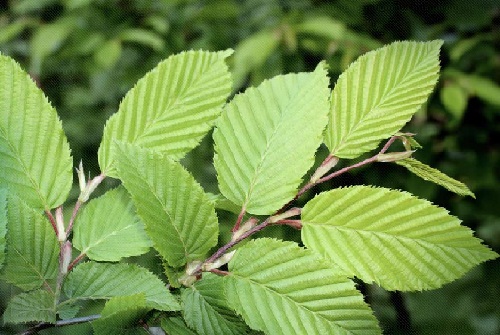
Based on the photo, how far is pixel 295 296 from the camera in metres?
0.28

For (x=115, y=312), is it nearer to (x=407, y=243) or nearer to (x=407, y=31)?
(x=407, y=243)

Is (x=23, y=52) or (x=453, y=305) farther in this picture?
(x=23, y=52)

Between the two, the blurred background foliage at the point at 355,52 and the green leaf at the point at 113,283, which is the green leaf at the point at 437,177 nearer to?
the green leaf at the point at 113,283

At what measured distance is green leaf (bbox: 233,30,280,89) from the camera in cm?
99

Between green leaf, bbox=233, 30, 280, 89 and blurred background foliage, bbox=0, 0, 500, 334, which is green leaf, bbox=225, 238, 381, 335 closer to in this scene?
blurred background foliage, bbox=0, 0, 500, 334

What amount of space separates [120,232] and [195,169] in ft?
2.65

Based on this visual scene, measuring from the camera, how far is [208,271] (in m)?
0.31

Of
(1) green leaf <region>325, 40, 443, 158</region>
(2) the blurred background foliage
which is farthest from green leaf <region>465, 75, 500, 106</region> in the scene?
(1) green leaf <region>325, 40, 443, 158</region>

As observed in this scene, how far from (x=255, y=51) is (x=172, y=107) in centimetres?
68

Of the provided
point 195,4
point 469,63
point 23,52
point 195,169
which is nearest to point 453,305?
point 469,63

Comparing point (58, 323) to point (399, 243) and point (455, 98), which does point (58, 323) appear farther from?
point (455, 98)

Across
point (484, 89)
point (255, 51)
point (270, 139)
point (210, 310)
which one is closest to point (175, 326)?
point (210, 310)

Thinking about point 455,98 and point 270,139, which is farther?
point 455,98

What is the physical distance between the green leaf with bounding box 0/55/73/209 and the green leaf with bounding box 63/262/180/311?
5cm
